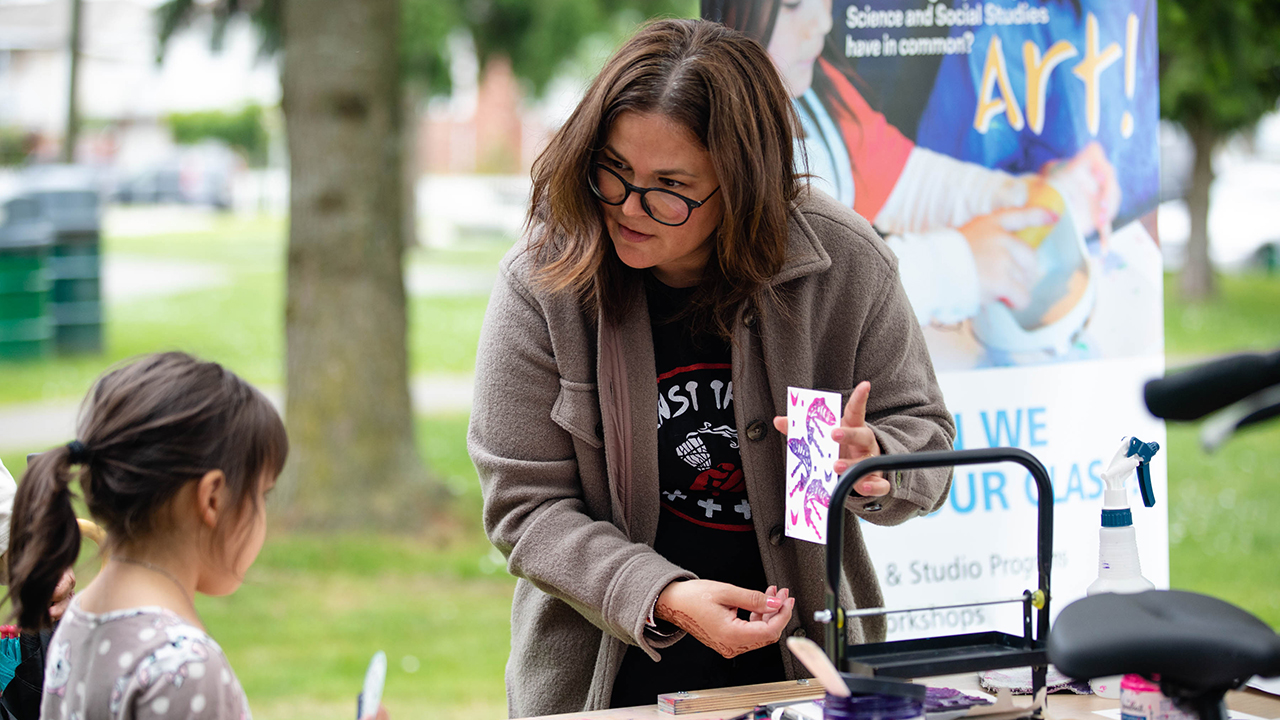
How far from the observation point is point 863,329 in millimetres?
2031

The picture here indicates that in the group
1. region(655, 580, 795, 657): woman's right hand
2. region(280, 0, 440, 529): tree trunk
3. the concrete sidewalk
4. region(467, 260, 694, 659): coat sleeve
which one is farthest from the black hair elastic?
the concrete sidewalk

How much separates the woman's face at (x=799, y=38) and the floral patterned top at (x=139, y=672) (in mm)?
1718

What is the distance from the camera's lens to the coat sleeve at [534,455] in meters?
1.91

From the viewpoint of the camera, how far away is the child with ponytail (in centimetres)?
141

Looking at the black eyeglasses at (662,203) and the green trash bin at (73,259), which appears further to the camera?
the green trash bin at (73,259)

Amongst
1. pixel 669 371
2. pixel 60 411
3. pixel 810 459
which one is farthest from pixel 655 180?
pixel 60 411

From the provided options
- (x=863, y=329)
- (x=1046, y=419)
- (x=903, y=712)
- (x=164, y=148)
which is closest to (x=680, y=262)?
(x=863, y=329)

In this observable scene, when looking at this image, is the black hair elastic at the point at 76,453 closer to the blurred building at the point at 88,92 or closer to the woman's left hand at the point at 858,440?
the woman's left hand at the point at 858,440

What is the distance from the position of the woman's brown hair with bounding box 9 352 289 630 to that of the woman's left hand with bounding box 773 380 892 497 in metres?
0.80

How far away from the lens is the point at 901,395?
2.01 m

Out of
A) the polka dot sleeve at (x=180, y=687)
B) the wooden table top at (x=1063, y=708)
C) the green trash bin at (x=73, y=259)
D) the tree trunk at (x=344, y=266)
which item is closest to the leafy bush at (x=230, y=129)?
the green trash bin at (x=73, y=259)

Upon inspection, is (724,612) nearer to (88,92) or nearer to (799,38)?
(799,38)

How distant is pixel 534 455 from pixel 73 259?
10314mm

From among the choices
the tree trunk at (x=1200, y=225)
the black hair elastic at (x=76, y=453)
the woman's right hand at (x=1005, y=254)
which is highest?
the tree trunk at (x=1200, y=225)
